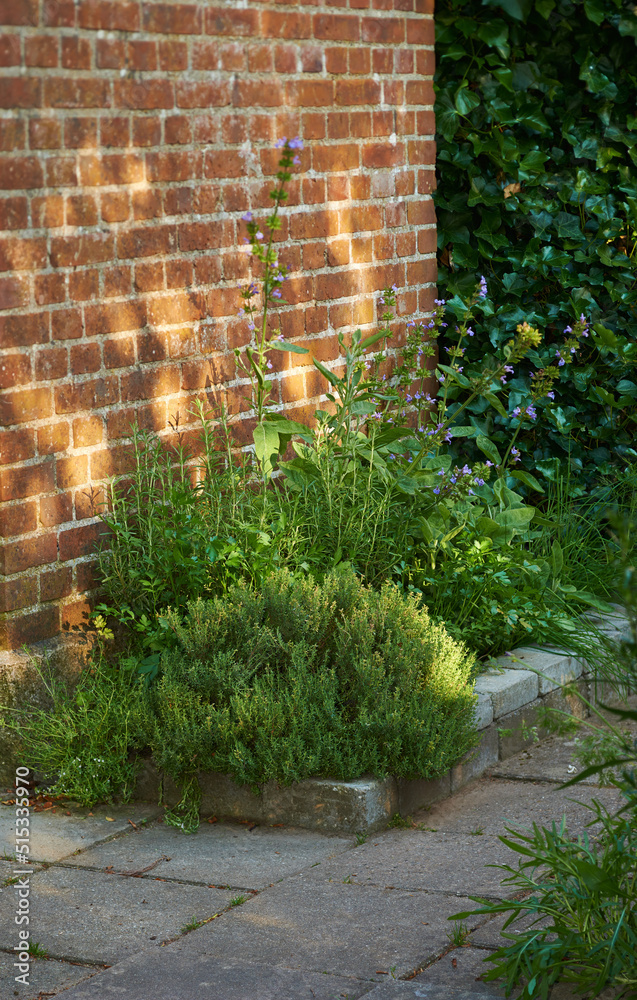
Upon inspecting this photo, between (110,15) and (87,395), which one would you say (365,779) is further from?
(110,15)

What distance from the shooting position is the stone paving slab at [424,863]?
2.90m

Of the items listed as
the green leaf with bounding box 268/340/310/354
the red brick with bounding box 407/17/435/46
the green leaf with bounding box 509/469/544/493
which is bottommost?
the green leaf with bounding box 509/469/544/493

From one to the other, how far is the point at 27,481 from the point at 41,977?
154cm

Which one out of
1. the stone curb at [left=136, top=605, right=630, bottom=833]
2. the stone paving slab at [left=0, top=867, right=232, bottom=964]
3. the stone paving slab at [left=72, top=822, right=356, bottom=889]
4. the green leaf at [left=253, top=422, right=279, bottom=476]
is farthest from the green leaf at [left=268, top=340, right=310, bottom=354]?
the stone paving slab at [left=0, top=867, right=232, bottom=964]

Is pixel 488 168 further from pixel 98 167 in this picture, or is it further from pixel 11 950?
pixel 11 950

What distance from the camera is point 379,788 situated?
329 cm

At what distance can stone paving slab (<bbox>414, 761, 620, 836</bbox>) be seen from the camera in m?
3.31

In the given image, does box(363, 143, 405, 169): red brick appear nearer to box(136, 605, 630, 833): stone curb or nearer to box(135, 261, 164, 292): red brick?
box(135, 261, 164, 292): red brick

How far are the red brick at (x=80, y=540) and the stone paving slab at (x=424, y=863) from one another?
128cm

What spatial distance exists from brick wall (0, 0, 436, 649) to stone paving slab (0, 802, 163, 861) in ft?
1.77

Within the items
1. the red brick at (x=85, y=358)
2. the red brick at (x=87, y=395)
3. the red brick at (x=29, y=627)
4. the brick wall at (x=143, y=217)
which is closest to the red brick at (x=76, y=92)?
the brick wall at (x=143, y=217)

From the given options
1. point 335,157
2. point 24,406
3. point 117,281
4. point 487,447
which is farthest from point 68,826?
point 335,157

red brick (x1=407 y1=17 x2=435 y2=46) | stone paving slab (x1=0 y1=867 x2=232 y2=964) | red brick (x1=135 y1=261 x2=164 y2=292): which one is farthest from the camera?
red brick (x1=407 y1=17 x2=435 y2=46)

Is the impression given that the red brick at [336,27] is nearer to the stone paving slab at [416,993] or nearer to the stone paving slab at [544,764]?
the stone paving slab at [544,764]
